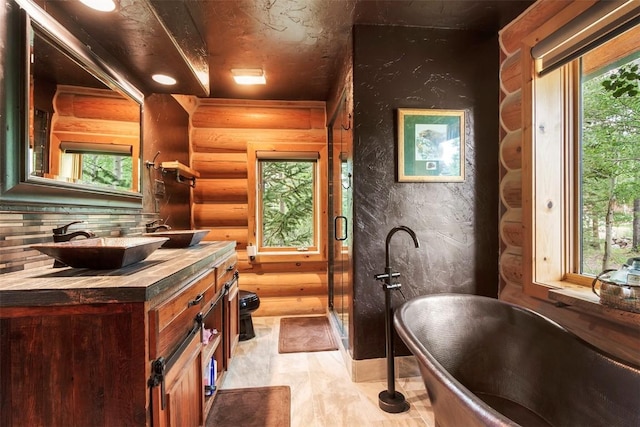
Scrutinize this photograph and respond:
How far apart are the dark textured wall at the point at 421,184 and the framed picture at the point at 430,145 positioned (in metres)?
0.05

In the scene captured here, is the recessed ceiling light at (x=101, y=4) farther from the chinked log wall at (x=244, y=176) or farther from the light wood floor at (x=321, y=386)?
the light wood floor at (x=321, y=386)

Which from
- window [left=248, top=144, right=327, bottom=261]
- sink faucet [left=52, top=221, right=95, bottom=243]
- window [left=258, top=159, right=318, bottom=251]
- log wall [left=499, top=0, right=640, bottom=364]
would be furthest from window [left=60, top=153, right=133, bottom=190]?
log wall [left=499, top=0, right=640, bottom=364]

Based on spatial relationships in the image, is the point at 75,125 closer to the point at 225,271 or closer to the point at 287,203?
the point at 225,271

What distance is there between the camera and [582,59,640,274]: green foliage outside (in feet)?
4.72

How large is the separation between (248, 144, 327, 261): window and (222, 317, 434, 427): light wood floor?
1098mm

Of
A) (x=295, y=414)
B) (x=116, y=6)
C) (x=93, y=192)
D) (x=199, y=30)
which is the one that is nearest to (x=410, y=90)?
(x=199, y=30)

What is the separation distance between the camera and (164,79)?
2111mm

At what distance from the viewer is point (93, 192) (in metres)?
1.57

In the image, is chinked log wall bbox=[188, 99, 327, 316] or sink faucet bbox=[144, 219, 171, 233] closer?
sink faucet bbox=[144, 219, 171, 233]

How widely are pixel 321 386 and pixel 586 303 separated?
1597 mm

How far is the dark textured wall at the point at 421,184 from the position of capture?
197cm

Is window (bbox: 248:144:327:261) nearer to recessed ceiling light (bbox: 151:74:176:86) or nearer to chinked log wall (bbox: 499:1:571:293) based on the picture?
recessed ceiling light (bbox: 151:74:176:86)

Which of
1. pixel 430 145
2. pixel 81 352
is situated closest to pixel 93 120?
pixel 81 352

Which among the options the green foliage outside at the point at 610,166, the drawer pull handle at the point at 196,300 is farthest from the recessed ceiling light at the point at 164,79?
the green foliage outside at the point at 610,166
